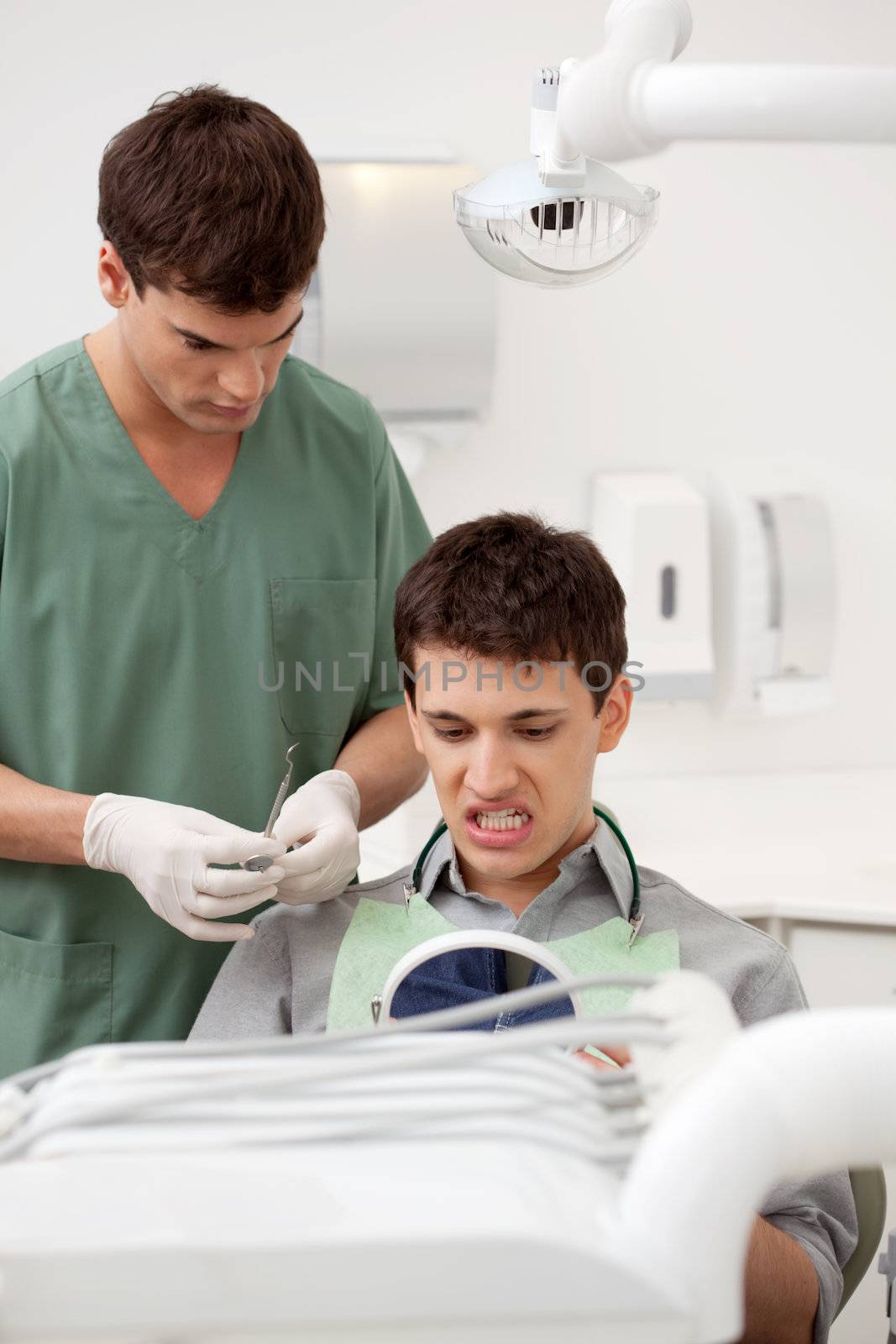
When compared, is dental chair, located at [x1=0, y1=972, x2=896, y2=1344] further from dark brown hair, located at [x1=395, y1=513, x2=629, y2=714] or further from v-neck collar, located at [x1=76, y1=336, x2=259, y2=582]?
v-neck collar, located at [x1=76, y1=336, x2=259, y2=582]

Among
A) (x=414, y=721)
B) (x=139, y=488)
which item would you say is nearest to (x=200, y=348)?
(x=139, y=488)

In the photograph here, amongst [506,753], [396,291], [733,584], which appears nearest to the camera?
[506,753]

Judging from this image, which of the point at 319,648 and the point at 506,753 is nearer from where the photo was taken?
the point at 506,753

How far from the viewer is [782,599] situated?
235cm

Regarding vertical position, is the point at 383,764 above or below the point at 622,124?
below

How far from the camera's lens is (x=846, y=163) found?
246 centimetres

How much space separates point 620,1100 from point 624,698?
857 mm

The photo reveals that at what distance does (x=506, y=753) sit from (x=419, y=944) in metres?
0.20

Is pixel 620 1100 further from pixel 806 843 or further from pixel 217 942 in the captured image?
pixel 806 843

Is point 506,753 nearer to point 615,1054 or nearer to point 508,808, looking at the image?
point 508,808

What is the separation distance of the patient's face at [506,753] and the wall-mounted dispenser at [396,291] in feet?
2.85

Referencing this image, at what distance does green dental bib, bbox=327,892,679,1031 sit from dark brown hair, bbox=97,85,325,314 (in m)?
0.61

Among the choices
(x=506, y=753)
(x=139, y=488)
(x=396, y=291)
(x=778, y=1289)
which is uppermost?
(x=396, y=291)

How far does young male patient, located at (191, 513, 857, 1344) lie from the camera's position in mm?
1344
